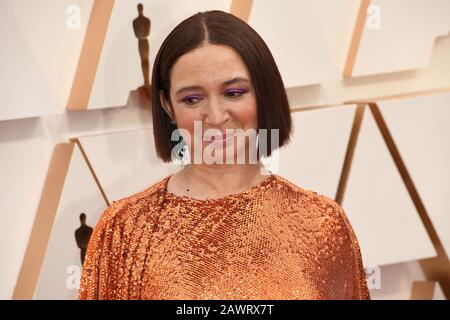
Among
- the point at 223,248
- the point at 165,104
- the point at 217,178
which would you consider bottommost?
the point at 223,248

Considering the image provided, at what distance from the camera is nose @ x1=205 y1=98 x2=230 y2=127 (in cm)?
117

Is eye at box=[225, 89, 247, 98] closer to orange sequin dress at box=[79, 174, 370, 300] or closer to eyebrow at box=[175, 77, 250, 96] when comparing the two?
eyebrow at box=[175, 77, 250, 96]

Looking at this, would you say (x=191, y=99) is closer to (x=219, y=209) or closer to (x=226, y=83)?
(x=226, y=83)

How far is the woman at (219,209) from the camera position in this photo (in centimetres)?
118

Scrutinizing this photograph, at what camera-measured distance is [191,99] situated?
3.92 feet

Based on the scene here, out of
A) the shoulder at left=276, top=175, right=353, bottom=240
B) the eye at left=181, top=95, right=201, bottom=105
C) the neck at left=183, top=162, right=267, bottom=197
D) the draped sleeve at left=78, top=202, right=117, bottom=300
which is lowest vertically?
the draped sleeve at left=78, top=202, right=117, bottom=300

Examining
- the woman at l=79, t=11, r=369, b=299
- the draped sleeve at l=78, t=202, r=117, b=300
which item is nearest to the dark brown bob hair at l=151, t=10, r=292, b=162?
the woman at l=79, t=11, r=369, b=299

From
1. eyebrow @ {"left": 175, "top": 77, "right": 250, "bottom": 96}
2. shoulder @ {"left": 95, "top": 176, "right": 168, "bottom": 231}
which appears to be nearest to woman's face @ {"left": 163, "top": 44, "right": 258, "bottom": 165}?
eyebrow @ {"left": 175, "top": 77, "right": 250, "bottom": 96}

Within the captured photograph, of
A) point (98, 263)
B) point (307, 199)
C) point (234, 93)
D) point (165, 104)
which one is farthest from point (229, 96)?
point (98, 263)

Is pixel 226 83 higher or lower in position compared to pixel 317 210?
higher

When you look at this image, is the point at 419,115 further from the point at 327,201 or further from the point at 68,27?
the point at 68,27

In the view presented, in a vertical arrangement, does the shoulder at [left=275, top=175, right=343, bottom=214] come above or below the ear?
below

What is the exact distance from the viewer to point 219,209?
4.02 feet

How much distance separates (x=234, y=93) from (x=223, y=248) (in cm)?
24
